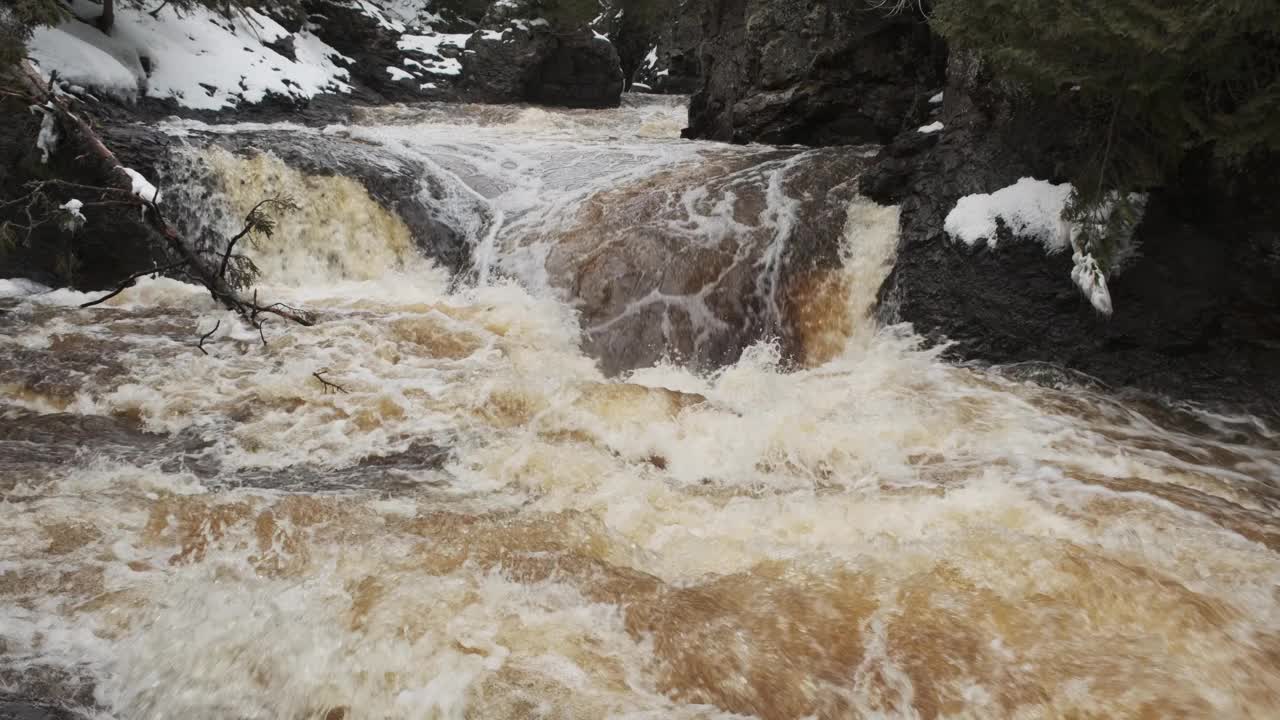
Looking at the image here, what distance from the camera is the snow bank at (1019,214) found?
18.1 ft

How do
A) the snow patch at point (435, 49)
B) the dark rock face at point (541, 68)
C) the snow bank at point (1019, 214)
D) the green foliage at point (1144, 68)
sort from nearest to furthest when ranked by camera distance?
the green foliage at point (1144, 68) → the snow bank at point (1019, 214) → the dark rock face at point (541, 68) → the snow patch at point (435, 49)

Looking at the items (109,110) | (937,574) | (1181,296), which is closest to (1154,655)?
(937,574)

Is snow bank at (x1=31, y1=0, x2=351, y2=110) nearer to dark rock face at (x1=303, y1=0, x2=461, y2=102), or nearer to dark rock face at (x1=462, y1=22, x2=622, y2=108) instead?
dark rock face at (x1=303, y1=0, x2=461, y2=102)

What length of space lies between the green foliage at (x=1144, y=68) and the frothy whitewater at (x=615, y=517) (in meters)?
1.69

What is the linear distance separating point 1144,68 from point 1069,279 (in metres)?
1.72

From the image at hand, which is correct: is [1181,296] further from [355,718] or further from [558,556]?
[355,718]

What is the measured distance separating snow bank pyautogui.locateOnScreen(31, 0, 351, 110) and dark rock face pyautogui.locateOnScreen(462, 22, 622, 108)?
406 cm

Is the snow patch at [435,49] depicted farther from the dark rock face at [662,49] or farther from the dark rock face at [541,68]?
the dark rock face at [662,49]

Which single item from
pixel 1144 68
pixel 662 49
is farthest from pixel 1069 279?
pixel 662 49

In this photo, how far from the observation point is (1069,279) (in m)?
5.49

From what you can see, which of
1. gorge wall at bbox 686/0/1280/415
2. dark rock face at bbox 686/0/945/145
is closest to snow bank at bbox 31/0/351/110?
dark rock face at bbox 686/0/945/145

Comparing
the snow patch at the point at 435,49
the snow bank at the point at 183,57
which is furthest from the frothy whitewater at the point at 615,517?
the snow patch at the point at 435,49

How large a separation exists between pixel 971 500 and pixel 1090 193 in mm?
2793

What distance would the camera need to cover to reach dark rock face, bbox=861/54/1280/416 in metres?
4.83
